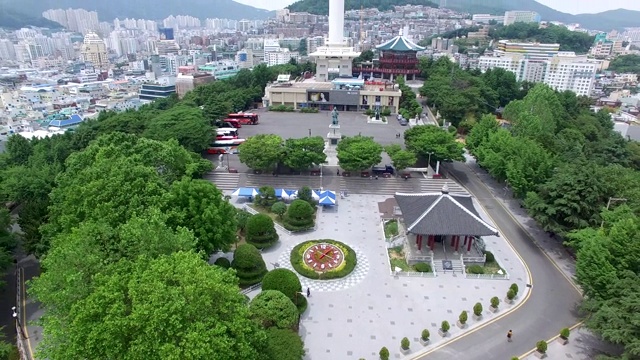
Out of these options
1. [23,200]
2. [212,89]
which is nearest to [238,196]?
[23,200]

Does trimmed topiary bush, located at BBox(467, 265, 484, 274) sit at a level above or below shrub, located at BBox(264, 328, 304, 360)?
below

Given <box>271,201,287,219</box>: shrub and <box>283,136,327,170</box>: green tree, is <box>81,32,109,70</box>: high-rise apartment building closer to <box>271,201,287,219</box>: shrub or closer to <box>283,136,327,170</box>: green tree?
<box>283,136,327,170</box>: green tree

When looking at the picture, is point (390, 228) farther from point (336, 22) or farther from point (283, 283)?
point (336, 22)

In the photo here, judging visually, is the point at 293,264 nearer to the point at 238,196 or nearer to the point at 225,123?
the point at 238,196

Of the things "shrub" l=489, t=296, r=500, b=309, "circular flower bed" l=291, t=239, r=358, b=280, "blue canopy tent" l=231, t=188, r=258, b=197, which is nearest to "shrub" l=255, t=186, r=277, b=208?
"blue canopy tent" l=231, t=188, r=258, b=197

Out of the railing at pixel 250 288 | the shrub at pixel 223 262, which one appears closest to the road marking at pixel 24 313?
the shrub at pixel 223 262

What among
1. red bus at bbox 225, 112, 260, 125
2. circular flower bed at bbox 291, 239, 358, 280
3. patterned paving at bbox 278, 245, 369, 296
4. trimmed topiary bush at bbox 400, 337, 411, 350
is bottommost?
patterned paving at bbox 278, 245, 369, 296
